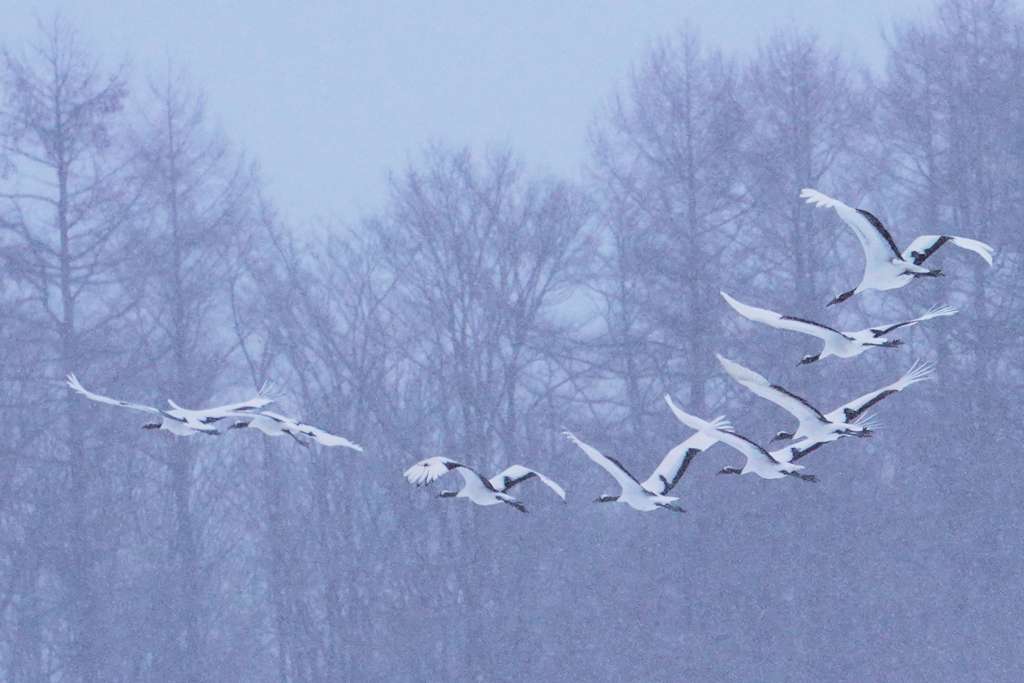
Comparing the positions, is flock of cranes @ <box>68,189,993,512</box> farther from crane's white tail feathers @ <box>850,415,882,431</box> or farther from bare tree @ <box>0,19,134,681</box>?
bare tree @ <box>0,19,134,681</box>

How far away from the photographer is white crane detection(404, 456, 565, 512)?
9.71 m

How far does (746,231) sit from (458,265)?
148 inches

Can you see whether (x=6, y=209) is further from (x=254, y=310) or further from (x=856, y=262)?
(x=856, y=262)

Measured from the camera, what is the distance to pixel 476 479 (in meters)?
10.5

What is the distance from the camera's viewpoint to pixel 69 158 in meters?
21.4

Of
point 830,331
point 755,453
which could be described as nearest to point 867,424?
point 755,453

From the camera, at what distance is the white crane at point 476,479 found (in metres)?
9.71

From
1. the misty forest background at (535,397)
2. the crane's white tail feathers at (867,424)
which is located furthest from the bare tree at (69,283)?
the crane's white tail feathers at (867,424)

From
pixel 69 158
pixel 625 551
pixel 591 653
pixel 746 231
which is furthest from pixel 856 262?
pixel 69 158

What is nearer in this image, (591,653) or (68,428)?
(591,653)

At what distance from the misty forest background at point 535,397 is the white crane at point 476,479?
9200 mm

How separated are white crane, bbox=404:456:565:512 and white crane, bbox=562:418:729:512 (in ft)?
1.21

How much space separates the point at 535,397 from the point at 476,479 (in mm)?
11045

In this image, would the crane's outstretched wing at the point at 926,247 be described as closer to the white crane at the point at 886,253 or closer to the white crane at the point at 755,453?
the white crane at the point at 886,253
